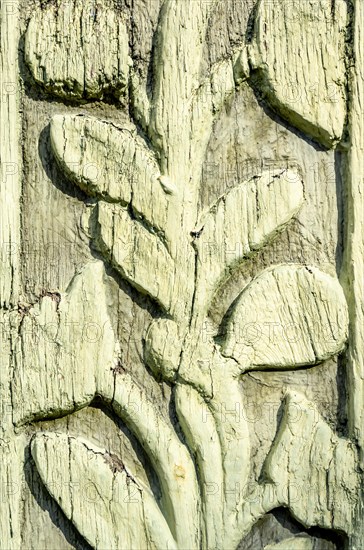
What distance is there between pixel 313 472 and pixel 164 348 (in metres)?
0.25

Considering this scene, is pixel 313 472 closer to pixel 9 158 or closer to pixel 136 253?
pixel 136 253

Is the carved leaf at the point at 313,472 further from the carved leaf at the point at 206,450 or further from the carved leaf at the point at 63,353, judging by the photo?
the carved leaf at the point at 63,353

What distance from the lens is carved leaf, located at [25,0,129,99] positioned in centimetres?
121

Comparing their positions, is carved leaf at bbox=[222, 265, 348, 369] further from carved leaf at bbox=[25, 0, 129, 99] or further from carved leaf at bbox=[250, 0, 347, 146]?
carved leaf at bbox=[25, 0, 129, 99]

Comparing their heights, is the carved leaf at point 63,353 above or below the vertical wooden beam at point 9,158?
below

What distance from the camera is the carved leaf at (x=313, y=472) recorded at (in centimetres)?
116

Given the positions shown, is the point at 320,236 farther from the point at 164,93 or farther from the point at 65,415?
the point at 65,415

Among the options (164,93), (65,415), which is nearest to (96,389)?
(65,415)

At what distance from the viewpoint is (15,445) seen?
117cm

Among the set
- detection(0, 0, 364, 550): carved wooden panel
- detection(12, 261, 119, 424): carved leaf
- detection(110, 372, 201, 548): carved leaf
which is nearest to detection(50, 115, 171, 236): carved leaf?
detection(0, 0, 364, 550): carved wooden panel

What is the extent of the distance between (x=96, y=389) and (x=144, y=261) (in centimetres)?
18

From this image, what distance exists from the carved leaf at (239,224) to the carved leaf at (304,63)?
0.10 meters

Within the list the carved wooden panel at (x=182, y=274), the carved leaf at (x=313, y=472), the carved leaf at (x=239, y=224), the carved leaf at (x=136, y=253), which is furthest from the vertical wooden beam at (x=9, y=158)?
the carved leaf at (x=313, y=472)

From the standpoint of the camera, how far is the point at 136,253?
3.91 ft
